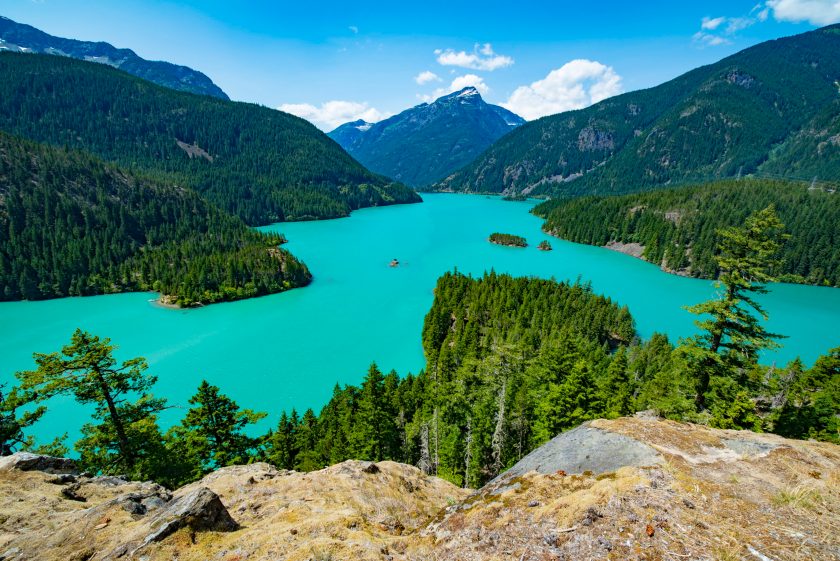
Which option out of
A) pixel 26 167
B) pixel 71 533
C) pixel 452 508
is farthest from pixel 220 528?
pixel 26 167

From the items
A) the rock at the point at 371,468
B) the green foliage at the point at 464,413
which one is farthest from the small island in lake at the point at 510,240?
the rock at the point at 371,468

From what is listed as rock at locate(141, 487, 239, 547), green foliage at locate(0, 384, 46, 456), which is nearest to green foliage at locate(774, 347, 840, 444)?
rock at locate(141, 487, 239, 547)

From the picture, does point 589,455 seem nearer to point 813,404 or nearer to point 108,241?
point 813,404

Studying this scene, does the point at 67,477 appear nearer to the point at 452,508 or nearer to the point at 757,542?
the point at 452,508

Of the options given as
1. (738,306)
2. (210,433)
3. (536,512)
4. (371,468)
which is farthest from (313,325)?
(536,512)

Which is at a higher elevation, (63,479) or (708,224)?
(708,224)

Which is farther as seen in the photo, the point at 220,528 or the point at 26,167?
the point at 26,167

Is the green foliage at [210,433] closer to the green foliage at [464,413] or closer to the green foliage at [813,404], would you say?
the green foliage at [464,413]
